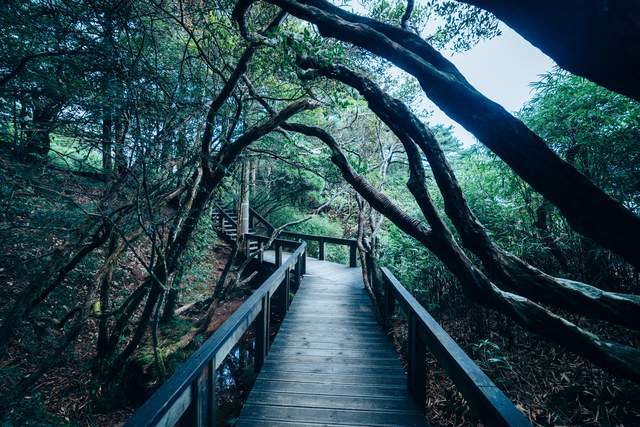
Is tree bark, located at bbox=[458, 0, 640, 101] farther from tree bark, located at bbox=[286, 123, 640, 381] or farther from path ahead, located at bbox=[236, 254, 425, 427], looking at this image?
path ahead, located at bbox=[236, 254, 425, 427]

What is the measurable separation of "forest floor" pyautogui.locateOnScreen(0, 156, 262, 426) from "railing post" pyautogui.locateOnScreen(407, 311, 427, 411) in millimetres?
3988

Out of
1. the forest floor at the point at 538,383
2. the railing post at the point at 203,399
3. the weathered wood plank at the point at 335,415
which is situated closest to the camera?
the railing post at the point at 203,399

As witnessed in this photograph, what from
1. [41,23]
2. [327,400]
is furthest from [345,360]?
[41,23]

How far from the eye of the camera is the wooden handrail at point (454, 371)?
1.42m

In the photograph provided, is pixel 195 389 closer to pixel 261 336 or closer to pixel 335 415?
pixel 335 415

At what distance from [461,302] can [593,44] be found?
4834 millimetres

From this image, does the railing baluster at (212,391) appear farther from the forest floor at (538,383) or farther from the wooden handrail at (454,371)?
the forest floor at (538,383)

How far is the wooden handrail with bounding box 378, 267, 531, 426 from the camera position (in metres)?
1.42

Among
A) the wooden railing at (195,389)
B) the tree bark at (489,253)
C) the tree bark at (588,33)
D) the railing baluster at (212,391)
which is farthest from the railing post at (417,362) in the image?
the tree bark at (588,33)

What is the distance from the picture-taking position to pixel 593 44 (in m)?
1.07

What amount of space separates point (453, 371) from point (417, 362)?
0.90 m

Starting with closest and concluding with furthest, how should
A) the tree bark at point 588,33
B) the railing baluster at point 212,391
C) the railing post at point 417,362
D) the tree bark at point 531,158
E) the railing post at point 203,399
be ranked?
the tree bark at point 588,33, the tree bark at point 531,158, the railing post at point 203,399, the railing baluster at point 212,391, the railing post at point 417,362

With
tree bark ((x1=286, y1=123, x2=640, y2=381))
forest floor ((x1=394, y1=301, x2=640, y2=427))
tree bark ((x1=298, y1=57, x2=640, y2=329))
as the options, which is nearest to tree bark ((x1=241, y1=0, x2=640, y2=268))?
tree bark ((x1=298, y1=57, x2=640, y2=329))

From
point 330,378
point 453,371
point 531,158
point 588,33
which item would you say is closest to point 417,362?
point 453,371
